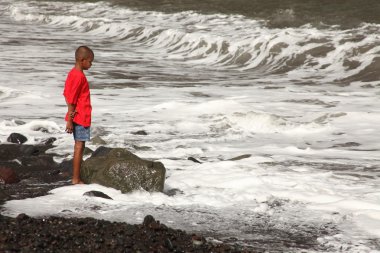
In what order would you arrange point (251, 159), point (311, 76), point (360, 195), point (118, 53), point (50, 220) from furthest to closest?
point (118, 53) → point (311, 76) → point (251, 159) → point (360, 195) → point (50, 220)

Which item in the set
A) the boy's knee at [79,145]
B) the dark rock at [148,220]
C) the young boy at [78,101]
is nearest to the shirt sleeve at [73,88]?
the young boy at [78,101]

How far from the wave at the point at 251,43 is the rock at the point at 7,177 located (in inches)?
418

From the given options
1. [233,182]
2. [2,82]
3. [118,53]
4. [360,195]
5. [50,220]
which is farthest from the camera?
[118,53]

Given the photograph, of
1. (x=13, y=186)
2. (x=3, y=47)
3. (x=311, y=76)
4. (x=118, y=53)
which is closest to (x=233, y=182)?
(x=13, y=186)

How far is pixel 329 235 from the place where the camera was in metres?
5.60

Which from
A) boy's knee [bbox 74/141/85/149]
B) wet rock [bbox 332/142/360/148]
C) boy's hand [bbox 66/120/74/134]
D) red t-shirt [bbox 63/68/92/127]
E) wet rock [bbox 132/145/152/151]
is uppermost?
red t-shirt [bbox 63/68/92/127]

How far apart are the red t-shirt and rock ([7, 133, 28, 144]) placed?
2.41 meters

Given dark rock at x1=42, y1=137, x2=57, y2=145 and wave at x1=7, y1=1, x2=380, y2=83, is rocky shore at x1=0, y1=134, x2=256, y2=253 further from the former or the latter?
wave at x1=7, y1=1, x2=380, y2=83

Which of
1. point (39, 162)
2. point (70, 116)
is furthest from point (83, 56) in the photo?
point (39, 162)

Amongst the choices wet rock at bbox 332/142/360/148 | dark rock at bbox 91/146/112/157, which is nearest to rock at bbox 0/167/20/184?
dark rock at bbox 91/146/112/157

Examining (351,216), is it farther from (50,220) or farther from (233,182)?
(50,220)

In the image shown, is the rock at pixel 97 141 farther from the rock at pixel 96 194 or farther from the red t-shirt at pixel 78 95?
the rock at pixel 96 194

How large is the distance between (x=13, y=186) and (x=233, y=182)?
7.31ft

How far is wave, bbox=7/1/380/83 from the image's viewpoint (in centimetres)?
1806
